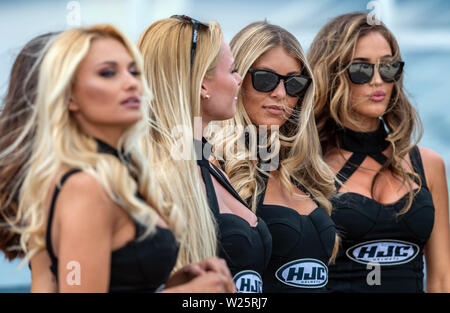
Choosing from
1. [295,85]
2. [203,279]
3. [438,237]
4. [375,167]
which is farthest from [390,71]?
[203,279]

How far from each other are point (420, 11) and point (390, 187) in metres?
2.98

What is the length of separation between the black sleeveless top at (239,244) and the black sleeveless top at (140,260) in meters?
0.81

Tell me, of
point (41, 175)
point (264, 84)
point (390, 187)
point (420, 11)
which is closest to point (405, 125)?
point (390, 187)

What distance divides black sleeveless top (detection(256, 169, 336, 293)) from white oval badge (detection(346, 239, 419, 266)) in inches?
17.0

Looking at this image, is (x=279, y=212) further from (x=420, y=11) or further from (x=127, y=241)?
(x=420, y=11)

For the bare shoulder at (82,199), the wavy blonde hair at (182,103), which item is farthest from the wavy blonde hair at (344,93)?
the bare shoulder at (82,199)

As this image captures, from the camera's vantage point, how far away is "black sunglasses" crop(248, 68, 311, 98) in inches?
155

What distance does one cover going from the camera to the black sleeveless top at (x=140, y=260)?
2.19 m

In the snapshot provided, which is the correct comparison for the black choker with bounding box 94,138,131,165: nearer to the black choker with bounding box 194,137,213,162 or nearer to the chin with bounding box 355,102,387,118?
the black choker with bounding box 194,137,213,162

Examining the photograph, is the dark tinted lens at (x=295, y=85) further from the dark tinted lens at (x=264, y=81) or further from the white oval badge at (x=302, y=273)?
the white oval badge at (x=302, y=273)

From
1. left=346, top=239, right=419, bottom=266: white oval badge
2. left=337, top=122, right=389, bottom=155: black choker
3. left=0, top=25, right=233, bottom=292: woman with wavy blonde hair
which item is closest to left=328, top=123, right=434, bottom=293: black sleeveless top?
left=346, top=239, right=419, bottom=266: white oval badge

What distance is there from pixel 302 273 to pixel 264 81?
111 cm
